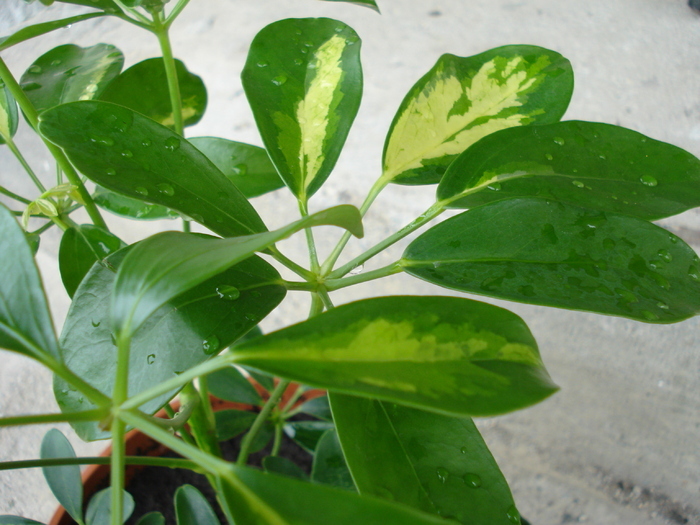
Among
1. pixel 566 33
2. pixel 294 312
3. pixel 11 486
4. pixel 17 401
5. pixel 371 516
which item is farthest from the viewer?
pixel 566 33

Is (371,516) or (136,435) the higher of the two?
(371,516)

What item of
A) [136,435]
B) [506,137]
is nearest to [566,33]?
[506,137]

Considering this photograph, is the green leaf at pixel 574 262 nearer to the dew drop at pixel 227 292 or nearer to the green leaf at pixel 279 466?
the dew drop at pixel 227 292

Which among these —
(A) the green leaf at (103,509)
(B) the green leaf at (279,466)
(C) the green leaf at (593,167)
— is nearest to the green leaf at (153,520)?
(A) the green leaf at (103,509)

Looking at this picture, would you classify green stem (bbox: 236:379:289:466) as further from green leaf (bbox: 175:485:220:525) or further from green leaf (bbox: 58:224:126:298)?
green leaf (bbox: 58:224:126:298)

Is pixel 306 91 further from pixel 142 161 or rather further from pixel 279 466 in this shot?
pixel 279 466

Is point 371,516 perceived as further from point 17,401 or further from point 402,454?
point 17,401
